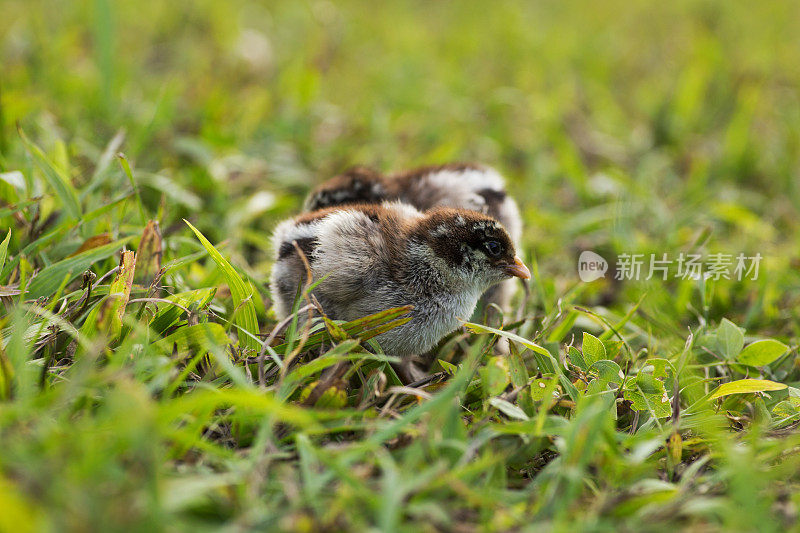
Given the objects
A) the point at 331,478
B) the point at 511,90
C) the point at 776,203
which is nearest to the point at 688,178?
the point at 776,203

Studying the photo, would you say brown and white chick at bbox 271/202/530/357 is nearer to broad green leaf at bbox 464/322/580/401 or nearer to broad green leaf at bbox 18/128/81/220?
broad green leaf at bbox 464/322/580/401

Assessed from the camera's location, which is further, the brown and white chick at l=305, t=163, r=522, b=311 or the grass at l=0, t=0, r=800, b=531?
the brown and white chick at l=305, t=163, r=522, b=311

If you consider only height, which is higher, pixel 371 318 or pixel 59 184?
pixel 59 184

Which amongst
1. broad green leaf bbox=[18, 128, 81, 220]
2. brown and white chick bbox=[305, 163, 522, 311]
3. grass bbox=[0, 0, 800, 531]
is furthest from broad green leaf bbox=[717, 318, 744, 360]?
broad green leaf bbox=[18, 128, 81, 220]

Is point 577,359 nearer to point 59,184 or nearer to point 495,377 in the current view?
point 495,377

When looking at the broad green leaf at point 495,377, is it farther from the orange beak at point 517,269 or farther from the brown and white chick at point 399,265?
the orange beak at point 517,269

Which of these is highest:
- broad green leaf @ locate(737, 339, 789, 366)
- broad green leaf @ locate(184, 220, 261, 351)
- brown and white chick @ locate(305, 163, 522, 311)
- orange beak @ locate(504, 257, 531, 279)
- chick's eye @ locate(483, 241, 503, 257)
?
brown and white chick @ locate(305, 163, 522, 311)

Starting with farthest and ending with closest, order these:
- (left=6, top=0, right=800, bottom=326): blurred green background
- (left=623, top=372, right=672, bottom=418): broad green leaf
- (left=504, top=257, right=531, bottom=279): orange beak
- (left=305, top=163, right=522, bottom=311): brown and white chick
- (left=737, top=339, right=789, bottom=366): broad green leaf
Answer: (left=6, top=0, right=800, bottom=326): blurred green background, (left=305, top=163, right=522, bottom=311): brown and white chick, (left=504, top=257, right=531, bottom=279): orange beak, (left=737, top=339, right=789, bottom=366): broad green leaf, (left=623, top=372, right=672, bottom=418): broad green leaf

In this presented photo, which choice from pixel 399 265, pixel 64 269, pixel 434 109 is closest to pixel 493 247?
pixel 399 265
